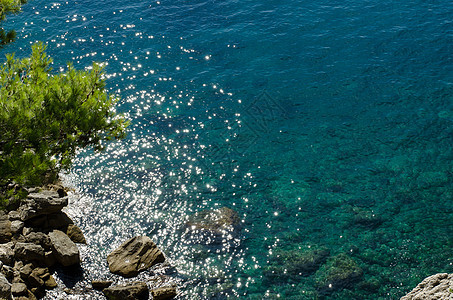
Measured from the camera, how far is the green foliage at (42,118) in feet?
47.8

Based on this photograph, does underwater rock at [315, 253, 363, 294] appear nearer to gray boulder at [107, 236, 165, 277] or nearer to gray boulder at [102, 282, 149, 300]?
gray boulder at [107, 236, 165, 277]

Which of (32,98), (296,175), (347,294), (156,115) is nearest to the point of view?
(32,98)

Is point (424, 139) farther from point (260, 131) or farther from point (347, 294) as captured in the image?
point (347, 294)

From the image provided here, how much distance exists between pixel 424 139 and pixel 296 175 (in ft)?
38.3

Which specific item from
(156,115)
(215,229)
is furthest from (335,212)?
(156,115)

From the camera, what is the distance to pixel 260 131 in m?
37.1

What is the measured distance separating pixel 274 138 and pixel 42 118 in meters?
23.6

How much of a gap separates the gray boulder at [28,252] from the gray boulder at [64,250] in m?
0.94

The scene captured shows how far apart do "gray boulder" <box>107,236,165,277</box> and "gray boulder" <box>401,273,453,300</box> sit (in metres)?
15.0

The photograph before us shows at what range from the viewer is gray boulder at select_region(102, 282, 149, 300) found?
2380 cm

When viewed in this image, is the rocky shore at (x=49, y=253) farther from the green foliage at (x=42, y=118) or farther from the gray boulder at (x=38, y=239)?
the green foliage at (x=42, y=118)

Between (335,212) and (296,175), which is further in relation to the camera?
(296,175)

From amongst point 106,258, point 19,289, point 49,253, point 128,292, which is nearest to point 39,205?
point 49,253

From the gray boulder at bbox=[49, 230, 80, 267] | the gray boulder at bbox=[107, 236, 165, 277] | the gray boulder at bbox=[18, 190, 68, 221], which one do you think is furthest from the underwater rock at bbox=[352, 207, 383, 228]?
the gray boulder at bbox=[18, 190, 68, 221]
